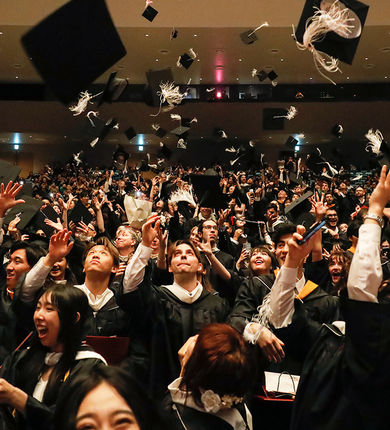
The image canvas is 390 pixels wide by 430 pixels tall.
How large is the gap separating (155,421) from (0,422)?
3.14 feet

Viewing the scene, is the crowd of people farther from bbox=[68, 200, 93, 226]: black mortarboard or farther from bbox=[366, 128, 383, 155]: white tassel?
bbox=[366, 128, 383, 155]: white tassel

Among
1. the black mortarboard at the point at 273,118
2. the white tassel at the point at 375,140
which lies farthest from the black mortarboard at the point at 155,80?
the black mortarboard at the point at 273,118

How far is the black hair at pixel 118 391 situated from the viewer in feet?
4.39

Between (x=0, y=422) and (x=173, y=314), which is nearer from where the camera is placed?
(x=0, y=422)

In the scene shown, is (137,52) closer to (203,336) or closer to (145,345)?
(145,345)

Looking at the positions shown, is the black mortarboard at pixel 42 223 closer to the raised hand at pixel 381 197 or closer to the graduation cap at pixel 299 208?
the graduation cap at pixel 299 208

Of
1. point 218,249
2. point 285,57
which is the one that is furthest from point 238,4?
point 218,249

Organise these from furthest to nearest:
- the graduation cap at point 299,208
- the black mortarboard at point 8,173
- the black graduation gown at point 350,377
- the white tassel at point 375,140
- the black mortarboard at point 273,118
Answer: the black mortarboard at point 273,118 < the white tassel at point 375,140 < the graduation cap at point 299,208 < the black mortarboard at point 8,173 < the black graduation gown at point 350,377

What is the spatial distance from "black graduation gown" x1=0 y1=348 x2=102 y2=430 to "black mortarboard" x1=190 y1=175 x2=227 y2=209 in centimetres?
372

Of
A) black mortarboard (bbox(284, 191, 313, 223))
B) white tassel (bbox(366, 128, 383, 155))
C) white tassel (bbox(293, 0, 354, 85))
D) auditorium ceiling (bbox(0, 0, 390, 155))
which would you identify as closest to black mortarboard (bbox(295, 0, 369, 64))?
white tassel (bbox(293, 0, 354, 85))

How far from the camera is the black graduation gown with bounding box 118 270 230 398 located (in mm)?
3164

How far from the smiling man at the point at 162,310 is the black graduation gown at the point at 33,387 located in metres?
0.81

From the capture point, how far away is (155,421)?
1.35 metres

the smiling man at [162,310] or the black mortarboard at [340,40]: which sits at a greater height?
the black mortarboard at [340,40]
